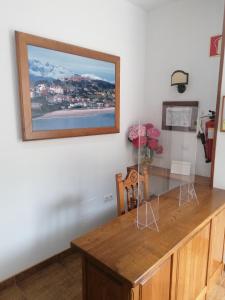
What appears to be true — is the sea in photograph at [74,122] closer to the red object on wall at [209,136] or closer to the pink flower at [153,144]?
the pink flower at [153,144]

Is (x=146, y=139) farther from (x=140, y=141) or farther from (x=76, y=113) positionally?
(x=76, y=113)

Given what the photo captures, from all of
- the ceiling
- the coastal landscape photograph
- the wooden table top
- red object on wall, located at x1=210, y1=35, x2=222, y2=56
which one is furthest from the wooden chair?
the ceiling

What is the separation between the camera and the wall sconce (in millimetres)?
2497

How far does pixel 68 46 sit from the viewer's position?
2.02m

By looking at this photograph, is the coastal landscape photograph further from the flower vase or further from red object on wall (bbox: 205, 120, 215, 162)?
red object on wall (bbox: 205, 120, 215, 162)

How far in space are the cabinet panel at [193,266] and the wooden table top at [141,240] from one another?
0.09 metres

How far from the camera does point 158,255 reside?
46.7 inches

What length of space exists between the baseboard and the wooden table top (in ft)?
3.46

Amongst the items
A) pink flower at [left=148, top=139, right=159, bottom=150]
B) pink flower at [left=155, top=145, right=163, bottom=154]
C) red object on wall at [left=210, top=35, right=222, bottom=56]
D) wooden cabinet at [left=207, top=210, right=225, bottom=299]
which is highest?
red object on wall at [left=210, top=35, right=222, bottom=56]

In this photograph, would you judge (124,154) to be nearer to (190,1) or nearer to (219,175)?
(219,175)

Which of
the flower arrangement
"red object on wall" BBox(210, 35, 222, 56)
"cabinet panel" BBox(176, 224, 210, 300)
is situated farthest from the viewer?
the flower arrangement

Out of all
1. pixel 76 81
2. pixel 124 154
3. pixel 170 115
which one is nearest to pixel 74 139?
pixel 76 81

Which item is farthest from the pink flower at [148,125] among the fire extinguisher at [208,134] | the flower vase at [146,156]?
the fire extinguisher at [208,134]

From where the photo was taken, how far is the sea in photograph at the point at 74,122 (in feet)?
6.35
